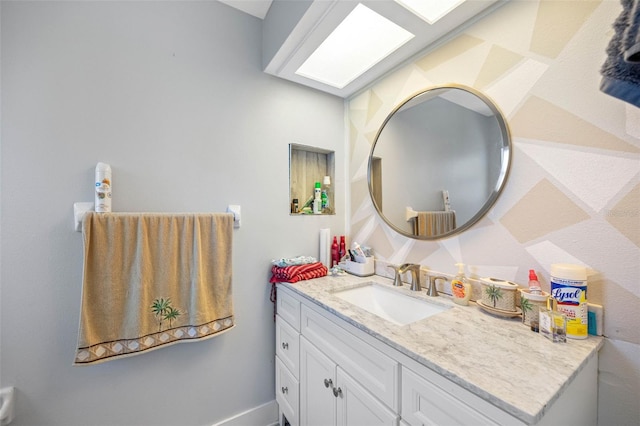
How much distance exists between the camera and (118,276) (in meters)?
1.01

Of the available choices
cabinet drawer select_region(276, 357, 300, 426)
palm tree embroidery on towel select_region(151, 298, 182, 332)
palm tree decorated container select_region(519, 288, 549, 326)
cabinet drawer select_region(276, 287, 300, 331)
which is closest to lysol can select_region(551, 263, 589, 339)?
palm tree decorated container select_region(519, 288, 549, 326)

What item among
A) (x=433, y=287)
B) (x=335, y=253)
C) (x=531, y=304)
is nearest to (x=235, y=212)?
(x=335, y=253)

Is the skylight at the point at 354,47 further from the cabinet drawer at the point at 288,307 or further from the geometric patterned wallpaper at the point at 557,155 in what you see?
the cabinet drawer at the point at 288,307

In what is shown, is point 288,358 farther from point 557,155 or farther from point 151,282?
point 557,155

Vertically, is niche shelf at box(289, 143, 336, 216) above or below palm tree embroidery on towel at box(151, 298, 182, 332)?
above

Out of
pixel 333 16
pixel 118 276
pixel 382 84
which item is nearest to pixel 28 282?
pixel 118 276

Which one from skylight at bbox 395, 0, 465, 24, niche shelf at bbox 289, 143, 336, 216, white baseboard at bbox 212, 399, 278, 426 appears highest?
skylight at bbox 395, 0, 465, 24

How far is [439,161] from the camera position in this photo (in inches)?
46.3

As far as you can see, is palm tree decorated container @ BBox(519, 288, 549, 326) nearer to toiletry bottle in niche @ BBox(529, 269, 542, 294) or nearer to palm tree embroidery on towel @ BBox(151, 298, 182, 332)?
toiletry bottle in niche @ BBox(529, 269, 542, 294)

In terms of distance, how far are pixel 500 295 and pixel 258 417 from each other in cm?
146

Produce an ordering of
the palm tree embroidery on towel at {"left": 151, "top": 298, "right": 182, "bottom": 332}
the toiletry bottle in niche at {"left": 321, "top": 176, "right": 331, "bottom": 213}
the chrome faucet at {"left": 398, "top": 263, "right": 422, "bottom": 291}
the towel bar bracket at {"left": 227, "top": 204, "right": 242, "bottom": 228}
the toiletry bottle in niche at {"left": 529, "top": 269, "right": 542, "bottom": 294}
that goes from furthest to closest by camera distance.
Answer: the toiletry bottle in niche at {"left": 321, "top": 176, "right": 331, "bottom": 213} → the towel bar bracket at {"left": 227, "top": 204, "right": 242, "bottom": 228} → the chrome faucet at {"left": 398, "top": 263, "right": 422, "bottom": 291} → the palm tree embroidery on towel at {"left": 151, "top": 298, "right": 182, "bottom": 332} → the toiletry bottle in niche at {"left": 529, "top": 269, "right": 542, "bottom": 294}

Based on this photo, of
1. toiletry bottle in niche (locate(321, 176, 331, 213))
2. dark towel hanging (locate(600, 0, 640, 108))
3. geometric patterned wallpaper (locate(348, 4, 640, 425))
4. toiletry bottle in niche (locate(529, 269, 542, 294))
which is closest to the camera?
dark towel hanging (locate(600, 0, 640, 108))

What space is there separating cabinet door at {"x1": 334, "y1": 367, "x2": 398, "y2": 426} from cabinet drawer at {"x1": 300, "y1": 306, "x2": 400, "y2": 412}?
20 millimetres

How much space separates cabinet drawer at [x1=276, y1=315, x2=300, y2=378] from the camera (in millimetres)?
1195
